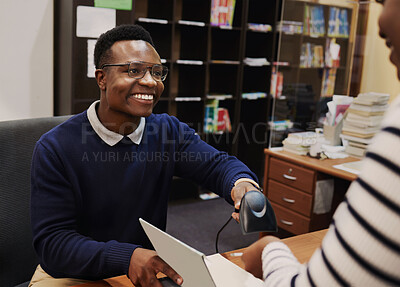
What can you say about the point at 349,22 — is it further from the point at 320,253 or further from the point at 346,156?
the point at 320,253

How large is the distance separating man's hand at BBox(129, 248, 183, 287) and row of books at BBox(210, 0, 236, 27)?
333cm

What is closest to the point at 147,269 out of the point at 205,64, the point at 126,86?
the point at 126,86

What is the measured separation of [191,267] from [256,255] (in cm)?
17

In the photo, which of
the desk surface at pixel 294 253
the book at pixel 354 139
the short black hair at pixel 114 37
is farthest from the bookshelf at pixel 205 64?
the desk surface at pixel 294 253

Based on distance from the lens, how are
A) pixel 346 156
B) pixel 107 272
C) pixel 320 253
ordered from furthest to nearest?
pixel 346 156 → pixel 107 272 → pixel 320 253

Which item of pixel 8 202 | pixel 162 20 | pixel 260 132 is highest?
pixel 162 20

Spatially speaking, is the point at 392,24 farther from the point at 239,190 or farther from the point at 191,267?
the point at 239,190

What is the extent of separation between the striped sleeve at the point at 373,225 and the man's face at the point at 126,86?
0.98 meters

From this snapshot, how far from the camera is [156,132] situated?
1.61m

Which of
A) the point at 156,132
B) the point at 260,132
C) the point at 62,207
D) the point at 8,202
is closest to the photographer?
the point at 62,207

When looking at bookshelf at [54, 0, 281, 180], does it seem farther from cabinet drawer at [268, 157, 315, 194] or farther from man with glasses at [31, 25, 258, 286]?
man with glasses at [31, 25, 258, 286]

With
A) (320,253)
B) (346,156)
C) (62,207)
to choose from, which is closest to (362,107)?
(346,156)

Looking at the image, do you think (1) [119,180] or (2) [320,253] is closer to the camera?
Answer: (2) [320,253]

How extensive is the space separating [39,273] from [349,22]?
3059 millimetres
